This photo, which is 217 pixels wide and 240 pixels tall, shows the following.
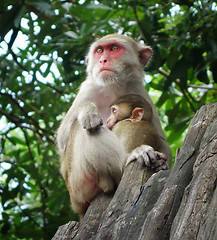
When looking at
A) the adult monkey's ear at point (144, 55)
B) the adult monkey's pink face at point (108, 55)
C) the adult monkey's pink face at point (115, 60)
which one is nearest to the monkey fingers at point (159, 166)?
the adult monkey's pink face at point (115, 60)

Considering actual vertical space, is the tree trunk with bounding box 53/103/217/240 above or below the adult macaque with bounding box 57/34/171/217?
below

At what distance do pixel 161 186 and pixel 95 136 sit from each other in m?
1.23

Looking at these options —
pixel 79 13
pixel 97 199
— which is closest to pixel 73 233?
pixel 97 199

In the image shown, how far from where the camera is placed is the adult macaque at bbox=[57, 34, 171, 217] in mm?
4504

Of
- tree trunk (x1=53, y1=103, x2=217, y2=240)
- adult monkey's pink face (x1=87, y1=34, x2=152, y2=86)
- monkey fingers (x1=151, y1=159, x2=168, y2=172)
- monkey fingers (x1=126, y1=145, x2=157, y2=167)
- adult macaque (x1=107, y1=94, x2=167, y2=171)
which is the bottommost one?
tree trunk (x1=53, y1=103, x2=217, y2=240)

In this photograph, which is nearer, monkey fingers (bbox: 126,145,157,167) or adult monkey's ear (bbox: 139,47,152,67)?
monkey fingers (bbox: 126,145,157,167)

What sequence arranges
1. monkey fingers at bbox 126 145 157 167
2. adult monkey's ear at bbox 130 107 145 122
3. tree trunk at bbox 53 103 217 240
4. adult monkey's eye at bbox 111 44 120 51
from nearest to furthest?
tree trunk at bbox 53 103 217 240 < monkey fingers at bbox 126 145 157 167 < adult monkey's ear at bbox 130 107 145 122 < adult monkey's eye at bbox 111 44 120 51

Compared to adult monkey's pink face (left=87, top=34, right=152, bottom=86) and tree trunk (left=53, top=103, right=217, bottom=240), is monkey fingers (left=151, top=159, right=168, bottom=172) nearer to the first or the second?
tree trunk (left=53, top=103, right=217, bottom=240)

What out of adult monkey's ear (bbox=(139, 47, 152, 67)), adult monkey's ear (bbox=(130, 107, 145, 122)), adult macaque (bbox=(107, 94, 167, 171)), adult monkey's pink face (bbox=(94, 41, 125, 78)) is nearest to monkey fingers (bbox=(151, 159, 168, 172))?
adult macaque (bbox=(107, 94, 167, 171))

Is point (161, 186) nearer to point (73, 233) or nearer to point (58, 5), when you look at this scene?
point (73, 233)

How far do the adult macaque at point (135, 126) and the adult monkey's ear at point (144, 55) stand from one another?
968 mm

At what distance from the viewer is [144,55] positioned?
614cm

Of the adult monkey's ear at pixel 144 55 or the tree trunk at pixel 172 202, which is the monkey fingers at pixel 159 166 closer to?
the tree trunk at pixel 172 202

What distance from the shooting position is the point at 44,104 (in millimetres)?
6867
